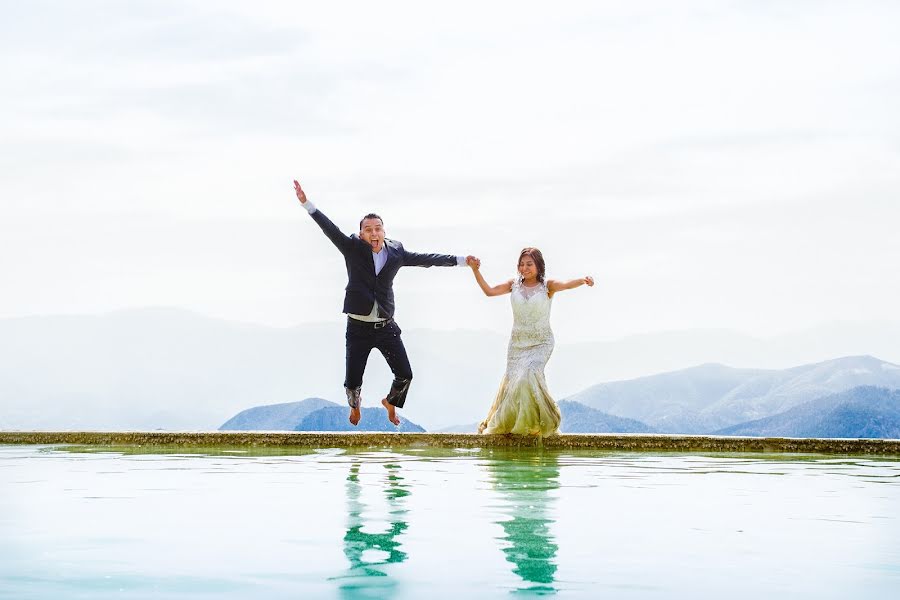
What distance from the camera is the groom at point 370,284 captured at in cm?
1205

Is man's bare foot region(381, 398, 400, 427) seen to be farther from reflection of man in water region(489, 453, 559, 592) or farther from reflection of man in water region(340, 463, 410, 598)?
reflection of man in water region(340, 463, 410, 598)

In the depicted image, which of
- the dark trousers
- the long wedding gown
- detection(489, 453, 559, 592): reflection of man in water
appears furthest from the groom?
detection(489, 453, 559, 592): reflection of man in water

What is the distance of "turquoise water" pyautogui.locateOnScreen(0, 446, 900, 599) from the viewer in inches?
174

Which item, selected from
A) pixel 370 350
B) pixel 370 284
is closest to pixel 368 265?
pixel 370 284

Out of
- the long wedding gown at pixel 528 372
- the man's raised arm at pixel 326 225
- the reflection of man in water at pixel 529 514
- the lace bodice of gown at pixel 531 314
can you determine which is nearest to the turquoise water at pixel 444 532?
the reflection of man in water at pixel 529 514

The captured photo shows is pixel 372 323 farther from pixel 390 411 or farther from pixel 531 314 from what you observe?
pixel 531 314

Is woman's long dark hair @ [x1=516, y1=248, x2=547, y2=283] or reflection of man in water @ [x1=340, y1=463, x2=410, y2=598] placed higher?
woman's long dark hair @ [x1=516, y1=248, x2=547, y2=283]

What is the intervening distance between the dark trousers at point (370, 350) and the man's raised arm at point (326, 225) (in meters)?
0.88

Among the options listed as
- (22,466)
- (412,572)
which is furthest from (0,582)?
(22,466)

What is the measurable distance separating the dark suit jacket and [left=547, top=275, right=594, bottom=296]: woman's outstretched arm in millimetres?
1055

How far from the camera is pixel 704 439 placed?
13.0 meters

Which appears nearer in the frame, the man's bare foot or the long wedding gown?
the long wedding gown

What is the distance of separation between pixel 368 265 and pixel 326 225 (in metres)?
0.60

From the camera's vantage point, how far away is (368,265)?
1209cm
